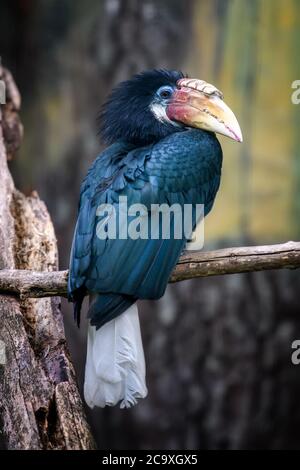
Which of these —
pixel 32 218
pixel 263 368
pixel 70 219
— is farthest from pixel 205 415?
pixel 32 218

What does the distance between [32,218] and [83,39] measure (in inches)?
92.2

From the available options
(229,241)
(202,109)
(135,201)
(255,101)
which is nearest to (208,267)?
(135,201)

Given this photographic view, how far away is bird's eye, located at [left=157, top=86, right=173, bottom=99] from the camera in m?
4.32

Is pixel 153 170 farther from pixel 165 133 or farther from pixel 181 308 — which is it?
pixel 181 308

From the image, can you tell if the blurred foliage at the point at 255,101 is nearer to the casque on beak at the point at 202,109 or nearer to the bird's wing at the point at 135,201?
the casque on beak at the point at 202,109

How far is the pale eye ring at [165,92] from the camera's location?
14.2ft

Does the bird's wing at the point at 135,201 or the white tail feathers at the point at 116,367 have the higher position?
the bird's wing at the point at 135,201

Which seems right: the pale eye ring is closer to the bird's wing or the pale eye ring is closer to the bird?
the bird

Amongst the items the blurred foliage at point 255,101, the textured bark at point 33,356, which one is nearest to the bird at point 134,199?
the textured bark at point 33,356

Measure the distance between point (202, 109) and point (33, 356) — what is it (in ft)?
5.30

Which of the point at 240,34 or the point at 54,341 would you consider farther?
the point at 240,34

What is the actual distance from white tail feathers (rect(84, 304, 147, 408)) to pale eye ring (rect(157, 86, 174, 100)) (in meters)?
1.34

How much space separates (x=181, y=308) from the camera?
19.6ft

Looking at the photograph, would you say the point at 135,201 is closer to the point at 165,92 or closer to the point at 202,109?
the point at 202,109
